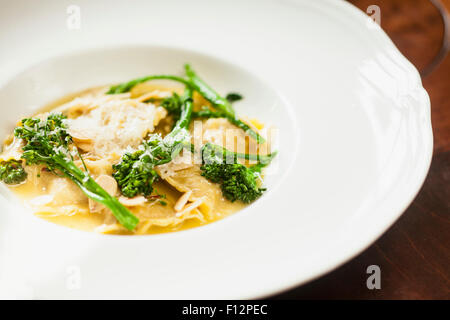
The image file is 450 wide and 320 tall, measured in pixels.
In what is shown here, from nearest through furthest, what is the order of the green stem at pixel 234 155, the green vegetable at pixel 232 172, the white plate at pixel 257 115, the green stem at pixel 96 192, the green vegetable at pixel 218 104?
the white plate at pixel 257 115
the green stem at pixel 96 192
the green vegetable at pixel 232 172
the green stem at pixel 234 155
the green vegetable at pixel 218 104

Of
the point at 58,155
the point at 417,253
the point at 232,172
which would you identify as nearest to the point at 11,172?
the point at 58,155

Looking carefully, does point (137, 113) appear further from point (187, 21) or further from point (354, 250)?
point (354, 250)

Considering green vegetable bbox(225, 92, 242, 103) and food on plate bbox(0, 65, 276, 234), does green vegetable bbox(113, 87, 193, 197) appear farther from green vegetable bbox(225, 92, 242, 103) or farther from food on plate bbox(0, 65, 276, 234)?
green vegetable bbox(225, 92, 242, 103)

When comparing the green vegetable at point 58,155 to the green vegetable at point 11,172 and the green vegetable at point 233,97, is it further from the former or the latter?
the green vegetable at point 233,97

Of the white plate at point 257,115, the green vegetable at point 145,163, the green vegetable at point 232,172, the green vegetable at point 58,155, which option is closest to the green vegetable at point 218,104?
the white plate at point 257,115

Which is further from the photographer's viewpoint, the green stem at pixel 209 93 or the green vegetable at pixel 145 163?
the green stem at pixel 209 93

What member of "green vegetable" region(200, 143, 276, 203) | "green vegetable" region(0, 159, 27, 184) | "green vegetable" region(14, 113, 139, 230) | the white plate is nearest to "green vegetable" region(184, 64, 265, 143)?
the white plate
